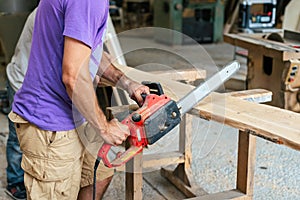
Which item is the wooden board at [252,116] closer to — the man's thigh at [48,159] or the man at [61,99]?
the man at [61,99]

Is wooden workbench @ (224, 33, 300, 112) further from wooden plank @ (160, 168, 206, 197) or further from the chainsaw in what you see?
the chainsaw

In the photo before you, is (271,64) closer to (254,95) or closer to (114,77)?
(254,95)

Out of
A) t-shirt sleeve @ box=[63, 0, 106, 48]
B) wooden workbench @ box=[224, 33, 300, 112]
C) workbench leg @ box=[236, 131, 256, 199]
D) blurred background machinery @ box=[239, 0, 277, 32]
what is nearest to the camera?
t-shirt sleeve @ box=[63, 0, 106, 48]

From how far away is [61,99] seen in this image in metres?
1.54

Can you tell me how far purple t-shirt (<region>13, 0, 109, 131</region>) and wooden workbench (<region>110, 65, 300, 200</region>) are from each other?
0.52 metres

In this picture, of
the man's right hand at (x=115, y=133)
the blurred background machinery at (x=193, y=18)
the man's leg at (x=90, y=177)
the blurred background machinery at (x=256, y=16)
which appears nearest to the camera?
the man's right hand at (x=115, y=133)

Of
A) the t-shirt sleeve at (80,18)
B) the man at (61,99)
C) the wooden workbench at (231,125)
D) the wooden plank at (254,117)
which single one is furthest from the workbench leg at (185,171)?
the t-shirt sleeve at (80,18)

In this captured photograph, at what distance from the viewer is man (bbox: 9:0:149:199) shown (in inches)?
54.3

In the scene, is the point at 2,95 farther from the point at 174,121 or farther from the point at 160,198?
the point at 174,121

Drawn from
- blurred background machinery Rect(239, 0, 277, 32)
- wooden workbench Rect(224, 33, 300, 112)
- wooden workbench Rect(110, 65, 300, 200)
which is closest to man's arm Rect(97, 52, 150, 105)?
wooden workbench Rect(110, 65, 300, 200)

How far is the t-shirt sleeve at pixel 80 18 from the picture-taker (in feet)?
4.46

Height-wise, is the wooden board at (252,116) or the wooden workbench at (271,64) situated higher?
the wooden board at (252,116)

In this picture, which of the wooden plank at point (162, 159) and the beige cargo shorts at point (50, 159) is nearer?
the beige cargo shorts at point (50, 159)

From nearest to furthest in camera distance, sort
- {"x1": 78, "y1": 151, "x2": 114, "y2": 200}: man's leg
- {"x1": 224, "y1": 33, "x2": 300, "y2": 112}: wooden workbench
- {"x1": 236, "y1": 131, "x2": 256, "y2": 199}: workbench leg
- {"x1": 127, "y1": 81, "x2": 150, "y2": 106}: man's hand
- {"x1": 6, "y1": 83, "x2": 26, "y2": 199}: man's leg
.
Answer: {"x1": 127, "y1": 81, "x2": 150, "y2": 106}: man's hand
{"x1": 78, "y1": 151, "x2": 114, "y2": 200}: man's leg
{"x1": 236, "y1": 131, "x2": 256, "y2": 199}: workbench leg
{"x1": 6, "y1": 83, "x2": 26, "y2": 199}: man's leg
{"x1": 224, "y1": 33, "x2": 300, "y2": 112}: wooden workbench
